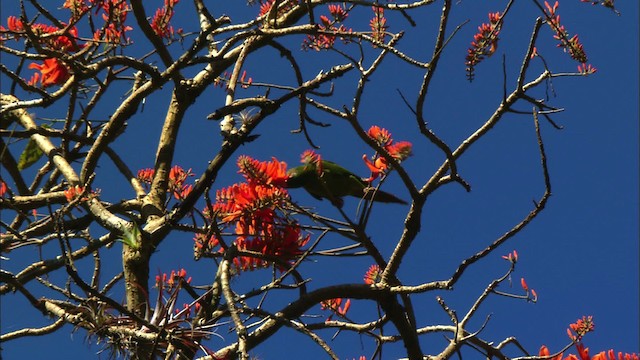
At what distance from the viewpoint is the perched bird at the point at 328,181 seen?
241 centimetres

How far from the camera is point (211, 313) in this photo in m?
2.19

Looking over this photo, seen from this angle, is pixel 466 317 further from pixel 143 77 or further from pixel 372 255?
pixel 143 77

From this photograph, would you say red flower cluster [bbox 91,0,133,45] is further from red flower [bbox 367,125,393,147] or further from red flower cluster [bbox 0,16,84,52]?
red flower [bbox 367,125,393,147]

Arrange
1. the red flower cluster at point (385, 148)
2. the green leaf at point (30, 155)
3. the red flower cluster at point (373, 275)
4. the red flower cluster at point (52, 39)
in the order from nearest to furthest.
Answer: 1. the red flower cluster at point (385, 148)
2. the red flower cluster at point (373, 275)
3. the red flower cluster at point (52, 39)
4. the green leaf at point (30, 155)

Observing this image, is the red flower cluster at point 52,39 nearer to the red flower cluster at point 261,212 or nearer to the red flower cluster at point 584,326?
the red flower cluster at point 261,212

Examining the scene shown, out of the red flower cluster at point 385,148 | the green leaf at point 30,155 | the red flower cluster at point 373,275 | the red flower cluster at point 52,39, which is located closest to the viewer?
the red flower cluster at point 385,148

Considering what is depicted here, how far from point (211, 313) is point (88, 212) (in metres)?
0.79

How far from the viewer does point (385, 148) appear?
87.5 inches

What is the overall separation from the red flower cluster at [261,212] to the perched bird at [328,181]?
0.10m

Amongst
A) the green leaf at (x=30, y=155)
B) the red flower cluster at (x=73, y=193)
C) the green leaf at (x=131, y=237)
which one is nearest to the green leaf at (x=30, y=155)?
the green leaf at (x=30, y=155)

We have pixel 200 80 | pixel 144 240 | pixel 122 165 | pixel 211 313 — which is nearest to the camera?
pixel 211 313

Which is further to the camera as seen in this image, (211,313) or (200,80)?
(200,80)

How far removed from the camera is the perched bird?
7.90 feet

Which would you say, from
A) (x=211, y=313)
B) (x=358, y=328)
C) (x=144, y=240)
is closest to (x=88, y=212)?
(x=144, y=240)
